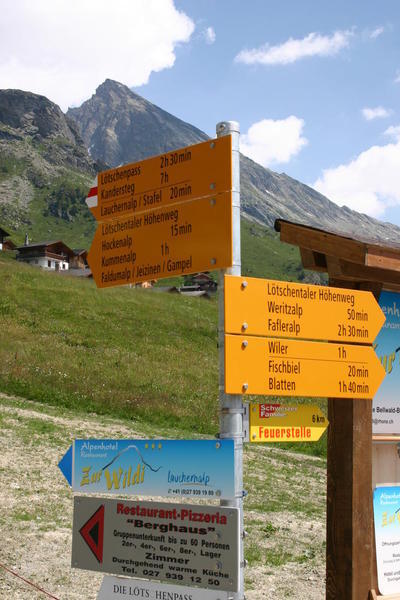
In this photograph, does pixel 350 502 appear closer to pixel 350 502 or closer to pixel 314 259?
pixel 350 502

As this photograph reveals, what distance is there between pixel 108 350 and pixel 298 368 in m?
31.3

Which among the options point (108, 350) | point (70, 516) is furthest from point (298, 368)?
point (108, 350)

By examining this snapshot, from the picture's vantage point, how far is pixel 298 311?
18.5 ft

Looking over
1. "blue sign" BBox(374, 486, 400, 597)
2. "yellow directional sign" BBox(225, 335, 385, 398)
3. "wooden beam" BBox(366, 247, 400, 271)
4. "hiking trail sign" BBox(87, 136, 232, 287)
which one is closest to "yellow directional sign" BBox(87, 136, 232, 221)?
"hiking trail sign" BBox(87, 136, 232, 287)

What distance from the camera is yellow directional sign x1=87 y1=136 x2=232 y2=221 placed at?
5461 millimetres

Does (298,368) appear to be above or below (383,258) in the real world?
below

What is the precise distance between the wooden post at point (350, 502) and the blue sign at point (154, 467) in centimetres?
169

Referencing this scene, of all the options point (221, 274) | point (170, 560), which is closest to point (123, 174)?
point (221, 274)

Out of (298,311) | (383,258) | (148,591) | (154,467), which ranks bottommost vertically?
(148,591)

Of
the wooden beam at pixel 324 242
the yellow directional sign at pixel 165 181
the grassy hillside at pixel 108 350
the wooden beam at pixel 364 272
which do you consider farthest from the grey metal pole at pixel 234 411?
the grassy hillside at pixel 108 350

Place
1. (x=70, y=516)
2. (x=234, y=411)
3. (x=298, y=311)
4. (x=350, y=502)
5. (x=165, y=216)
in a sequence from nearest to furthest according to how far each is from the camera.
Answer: (x=234, y=411) → (x=298, y=311) → (x=165, y=216) → (x=350, y=502) → (x=70, y=516)

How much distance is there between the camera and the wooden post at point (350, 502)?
6398mm

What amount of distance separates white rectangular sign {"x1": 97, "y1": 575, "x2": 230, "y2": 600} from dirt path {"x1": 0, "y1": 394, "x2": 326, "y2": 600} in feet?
14.7

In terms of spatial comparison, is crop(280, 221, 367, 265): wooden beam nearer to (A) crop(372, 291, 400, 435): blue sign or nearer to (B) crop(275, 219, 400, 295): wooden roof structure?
(B) crop(275, 219, 400, 295): wooden roof structure
